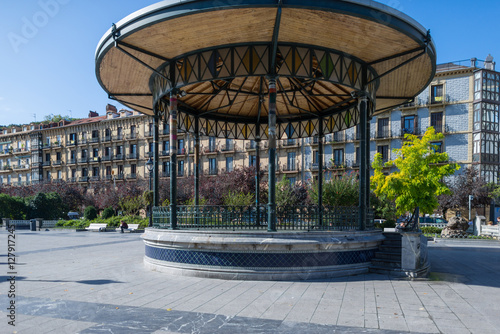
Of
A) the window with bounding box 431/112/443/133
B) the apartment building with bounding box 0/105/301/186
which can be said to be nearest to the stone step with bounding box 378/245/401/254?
the window with bounding box 431/112/443/133

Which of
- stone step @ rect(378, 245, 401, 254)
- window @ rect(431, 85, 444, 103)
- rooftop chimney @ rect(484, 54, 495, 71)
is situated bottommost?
stone step @ rect(378, 245, 401, 254)

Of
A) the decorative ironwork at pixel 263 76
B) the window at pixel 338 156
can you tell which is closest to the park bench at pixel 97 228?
the decorative ironwork at pixel 263 76

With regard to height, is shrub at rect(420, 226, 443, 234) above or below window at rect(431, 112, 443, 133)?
below

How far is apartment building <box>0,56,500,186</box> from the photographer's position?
4597cm

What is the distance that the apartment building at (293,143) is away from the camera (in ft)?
151

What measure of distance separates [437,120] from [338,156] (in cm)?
1301

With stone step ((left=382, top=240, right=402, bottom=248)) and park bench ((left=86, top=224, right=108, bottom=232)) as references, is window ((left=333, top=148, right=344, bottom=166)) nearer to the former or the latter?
park bench ((left=86, top=224, right=108, bottom=232))

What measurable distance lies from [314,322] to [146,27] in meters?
8.78

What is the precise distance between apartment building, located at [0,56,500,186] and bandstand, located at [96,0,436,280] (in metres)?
21.0

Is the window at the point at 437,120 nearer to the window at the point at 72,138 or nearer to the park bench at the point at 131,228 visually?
the park bench at the point at 131,228

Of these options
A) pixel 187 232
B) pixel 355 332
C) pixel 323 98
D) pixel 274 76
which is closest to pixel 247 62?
pixel 274 76

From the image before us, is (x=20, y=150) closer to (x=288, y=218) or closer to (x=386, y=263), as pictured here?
(x=288, y=218)

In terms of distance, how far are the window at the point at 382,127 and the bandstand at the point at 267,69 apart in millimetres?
34859

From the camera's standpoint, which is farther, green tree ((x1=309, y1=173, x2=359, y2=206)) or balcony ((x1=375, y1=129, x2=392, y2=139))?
balcony ((x1=375, y1=129, x2=392, y2=139))
